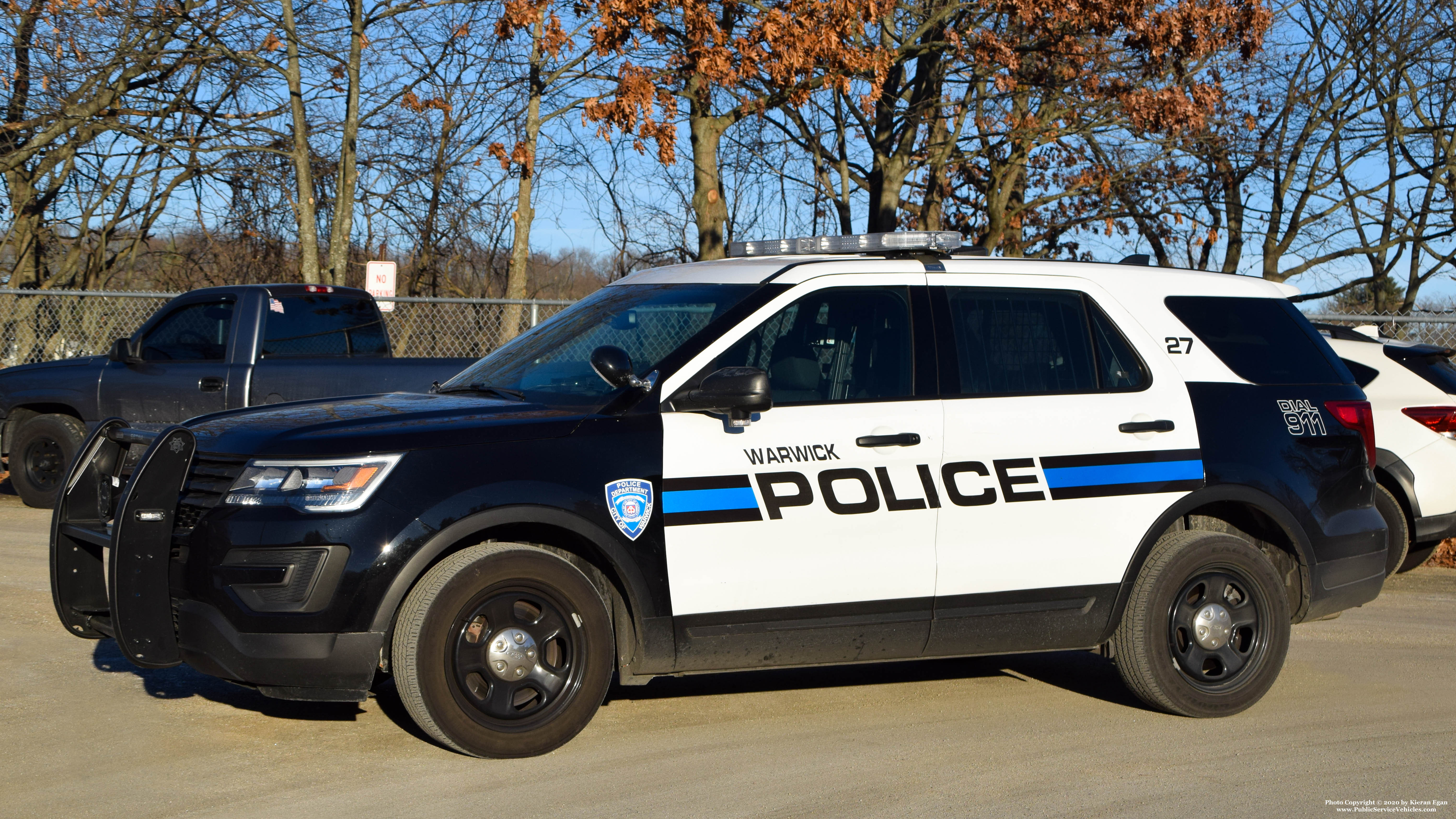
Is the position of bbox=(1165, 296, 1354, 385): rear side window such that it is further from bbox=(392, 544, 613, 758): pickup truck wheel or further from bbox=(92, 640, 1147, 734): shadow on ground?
bbox=(392, 544, 613, 758): pickup truck wheel

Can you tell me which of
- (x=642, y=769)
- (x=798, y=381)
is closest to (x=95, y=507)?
(x=642, y=769)

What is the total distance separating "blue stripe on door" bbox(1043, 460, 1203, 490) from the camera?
5.46 metres

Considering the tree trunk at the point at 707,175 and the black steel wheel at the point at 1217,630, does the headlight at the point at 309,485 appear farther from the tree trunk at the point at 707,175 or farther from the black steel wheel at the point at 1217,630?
the tree trunk at the point at 707,175

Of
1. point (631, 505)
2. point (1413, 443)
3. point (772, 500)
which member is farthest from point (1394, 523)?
point (631, 505)

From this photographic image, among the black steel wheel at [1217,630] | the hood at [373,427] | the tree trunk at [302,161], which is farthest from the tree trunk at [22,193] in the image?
the black steel wheel at [1217,630]

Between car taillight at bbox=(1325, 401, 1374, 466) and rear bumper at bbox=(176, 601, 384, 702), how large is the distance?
166 inches

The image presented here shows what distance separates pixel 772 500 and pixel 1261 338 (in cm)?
253

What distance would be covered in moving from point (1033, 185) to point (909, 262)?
57.0 feet

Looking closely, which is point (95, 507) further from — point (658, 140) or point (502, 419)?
point (658, 140)

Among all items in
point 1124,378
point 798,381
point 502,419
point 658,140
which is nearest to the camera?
point 502,419

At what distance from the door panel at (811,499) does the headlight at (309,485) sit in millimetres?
1076

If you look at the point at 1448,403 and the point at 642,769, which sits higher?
the point at 1448,403

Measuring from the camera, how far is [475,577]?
15.5ft

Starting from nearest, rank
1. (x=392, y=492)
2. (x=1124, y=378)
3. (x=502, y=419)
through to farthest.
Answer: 1. (x=392, y=492)
2. (x=502, y=419)
3. (x=1124, y=378)
